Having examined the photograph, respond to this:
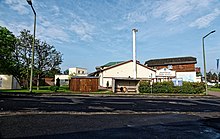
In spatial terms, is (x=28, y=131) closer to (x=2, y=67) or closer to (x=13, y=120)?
(x=13, y=120)

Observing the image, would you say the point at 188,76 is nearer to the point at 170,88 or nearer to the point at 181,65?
the point at 181,65

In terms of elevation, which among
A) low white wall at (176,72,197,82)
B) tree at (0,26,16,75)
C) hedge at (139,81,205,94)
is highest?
tree at (0,26,16,75)

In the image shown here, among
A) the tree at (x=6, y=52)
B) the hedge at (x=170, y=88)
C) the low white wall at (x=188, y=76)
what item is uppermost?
the tree at (x=6, y=52)

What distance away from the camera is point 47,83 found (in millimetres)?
67000

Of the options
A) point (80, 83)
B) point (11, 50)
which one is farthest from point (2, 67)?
point (80, 83)

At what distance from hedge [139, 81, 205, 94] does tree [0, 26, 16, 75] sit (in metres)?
23.8

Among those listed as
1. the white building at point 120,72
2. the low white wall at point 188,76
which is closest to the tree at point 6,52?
the white building at point 120,72

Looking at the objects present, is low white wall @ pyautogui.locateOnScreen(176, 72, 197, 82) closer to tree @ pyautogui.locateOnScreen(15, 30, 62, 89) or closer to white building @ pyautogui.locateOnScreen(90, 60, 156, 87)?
white building @ pyautogui.locateOnScreen(90, 60, 156, 87)

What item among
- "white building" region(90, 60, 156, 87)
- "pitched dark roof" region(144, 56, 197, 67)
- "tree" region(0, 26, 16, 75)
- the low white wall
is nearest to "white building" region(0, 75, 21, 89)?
"tree" region(0, 26, 16, 75)

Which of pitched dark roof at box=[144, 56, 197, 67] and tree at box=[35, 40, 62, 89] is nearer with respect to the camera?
tree at box=[35, 40, 62, 89]

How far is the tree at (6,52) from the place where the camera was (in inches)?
1559

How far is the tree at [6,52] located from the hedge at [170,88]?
23.8 meters

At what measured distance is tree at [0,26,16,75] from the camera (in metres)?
39.6

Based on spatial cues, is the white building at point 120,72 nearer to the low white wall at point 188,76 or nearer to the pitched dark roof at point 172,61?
the low white wall at point 188,76
